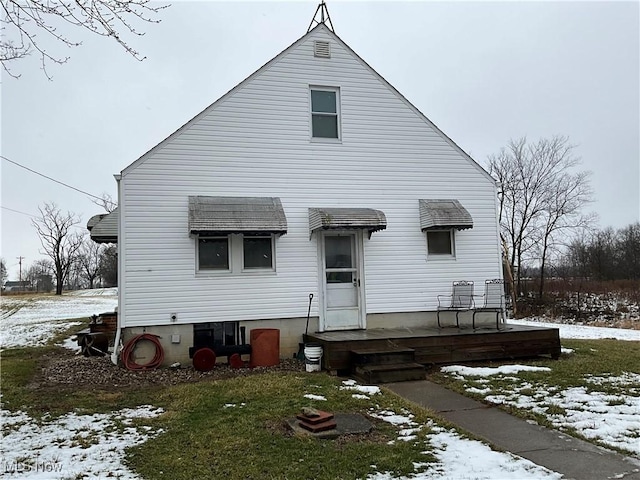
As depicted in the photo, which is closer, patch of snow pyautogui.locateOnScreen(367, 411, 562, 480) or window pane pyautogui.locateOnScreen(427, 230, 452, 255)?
patch of snow pyautogui.locateOnScreen(367, 411, 562, 480)

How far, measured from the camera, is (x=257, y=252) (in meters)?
10.4

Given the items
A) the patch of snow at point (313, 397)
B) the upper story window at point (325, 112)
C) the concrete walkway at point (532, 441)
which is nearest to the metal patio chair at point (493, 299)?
the concrete walkway at point (532, 441)

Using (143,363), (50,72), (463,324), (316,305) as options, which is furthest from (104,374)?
(463,324)

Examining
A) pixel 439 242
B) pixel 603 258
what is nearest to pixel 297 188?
pixel 439 242

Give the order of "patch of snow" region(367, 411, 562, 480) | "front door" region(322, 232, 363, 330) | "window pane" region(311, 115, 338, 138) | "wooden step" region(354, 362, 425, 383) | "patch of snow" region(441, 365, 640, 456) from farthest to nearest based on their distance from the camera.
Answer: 1. "window pane" region(311, 115, 338, 138)
2. "front door" region(322, 232, 363, 330)
3. "wooden step" region(354, 362, 425, 383)
4. "patch of snow" region(441, 365, 640, 456)
5. "patch of snow" region(367, 411, 562, 480)

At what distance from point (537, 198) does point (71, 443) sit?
29517 millimetres

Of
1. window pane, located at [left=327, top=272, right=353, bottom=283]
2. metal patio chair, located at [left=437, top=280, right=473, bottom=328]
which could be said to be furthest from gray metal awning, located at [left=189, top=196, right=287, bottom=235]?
metal patio chair, located at [left=437, top=280, right=473, bottom=328]

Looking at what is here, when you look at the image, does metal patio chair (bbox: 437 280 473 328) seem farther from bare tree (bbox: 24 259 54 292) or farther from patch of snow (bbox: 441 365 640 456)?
bare tree (bbox: 24 259 54 292)

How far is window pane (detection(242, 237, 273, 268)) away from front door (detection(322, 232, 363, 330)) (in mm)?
1205

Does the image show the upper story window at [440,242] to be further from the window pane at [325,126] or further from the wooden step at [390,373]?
the wooden step at [390,373]

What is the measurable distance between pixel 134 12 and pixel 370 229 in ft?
20.6

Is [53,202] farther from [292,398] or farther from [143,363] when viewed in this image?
[292,398]

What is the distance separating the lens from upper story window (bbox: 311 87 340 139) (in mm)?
11086

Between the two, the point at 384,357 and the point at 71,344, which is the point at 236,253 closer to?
the point at 384,357
